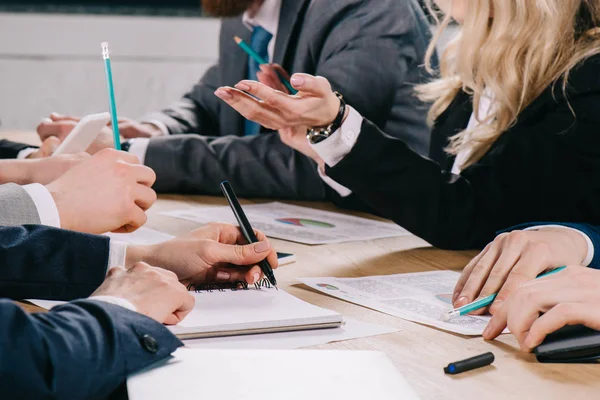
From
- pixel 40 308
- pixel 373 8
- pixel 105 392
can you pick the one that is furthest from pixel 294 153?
pixel 105 392

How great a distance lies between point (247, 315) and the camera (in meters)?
0.93

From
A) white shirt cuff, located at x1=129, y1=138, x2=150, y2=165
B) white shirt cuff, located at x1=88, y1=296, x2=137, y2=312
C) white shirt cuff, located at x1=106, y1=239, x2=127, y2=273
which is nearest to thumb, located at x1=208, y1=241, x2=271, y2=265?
white shirt cuff, located at x1=106, y1=239, x2=127, y2=273

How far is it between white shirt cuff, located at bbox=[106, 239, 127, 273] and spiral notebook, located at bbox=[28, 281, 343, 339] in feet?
0.32

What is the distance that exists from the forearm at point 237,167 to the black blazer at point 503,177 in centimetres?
43

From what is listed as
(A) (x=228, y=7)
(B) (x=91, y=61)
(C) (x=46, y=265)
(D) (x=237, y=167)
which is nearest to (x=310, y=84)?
(C) (x=46, y=265)

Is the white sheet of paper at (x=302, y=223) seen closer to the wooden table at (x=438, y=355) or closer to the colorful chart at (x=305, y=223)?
the colorful chart at (x=305, y=223)

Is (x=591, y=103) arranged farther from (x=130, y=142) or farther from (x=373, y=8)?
(x=130, y=142)

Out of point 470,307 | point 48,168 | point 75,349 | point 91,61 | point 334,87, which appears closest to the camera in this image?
point 75,349

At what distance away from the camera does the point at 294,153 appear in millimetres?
1823

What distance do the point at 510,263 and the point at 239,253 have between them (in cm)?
35

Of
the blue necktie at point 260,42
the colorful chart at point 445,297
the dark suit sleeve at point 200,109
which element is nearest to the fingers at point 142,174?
the colorful chart at point 445,297

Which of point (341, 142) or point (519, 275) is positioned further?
point (341, 142)

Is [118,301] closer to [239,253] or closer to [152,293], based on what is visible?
[152,293]

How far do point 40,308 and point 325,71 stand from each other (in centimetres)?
101
